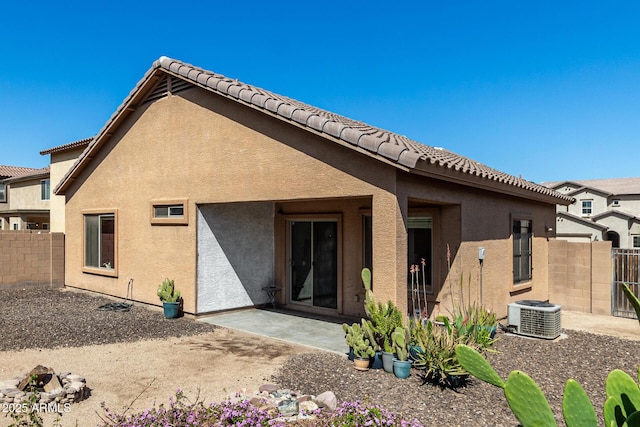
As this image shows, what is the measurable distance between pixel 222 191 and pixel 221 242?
69.0 inches

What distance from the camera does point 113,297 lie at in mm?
13656

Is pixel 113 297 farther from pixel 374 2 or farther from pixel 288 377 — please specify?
pixel 374 2

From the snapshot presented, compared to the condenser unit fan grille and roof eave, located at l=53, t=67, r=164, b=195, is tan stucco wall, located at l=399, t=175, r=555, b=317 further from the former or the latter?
roof eave, located at l=53, t=67, r=164, b=195

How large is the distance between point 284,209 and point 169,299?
12.7 ft

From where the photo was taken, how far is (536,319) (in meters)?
9.27

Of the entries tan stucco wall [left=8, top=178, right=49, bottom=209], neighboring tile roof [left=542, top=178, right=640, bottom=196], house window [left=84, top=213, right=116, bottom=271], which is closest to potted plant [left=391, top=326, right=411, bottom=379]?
house window [left=84, top=213, right=116, bottom=271]

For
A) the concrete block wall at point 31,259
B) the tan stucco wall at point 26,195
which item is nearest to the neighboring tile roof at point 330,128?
the concrete block wall at point 31,259

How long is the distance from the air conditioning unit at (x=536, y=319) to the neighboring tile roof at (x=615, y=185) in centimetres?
4011

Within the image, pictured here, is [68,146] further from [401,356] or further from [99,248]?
[401,356]

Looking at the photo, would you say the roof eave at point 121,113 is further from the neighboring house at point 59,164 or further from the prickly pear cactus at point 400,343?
the prickly pear cactus at point 400,343

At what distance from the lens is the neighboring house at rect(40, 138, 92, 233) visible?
22.5 meters

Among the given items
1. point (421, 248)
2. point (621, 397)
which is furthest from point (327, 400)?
point (421, 248)

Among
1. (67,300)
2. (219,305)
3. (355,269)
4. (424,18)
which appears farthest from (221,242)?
(424,18)

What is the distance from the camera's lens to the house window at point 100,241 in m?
13.9
